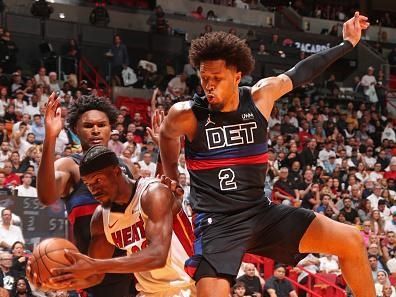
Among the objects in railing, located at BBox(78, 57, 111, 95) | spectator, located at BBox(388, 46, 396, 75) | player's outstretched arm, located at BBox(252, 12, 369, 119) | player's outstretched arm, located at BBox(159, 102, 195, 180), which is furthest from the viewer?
spectator, located at BBox(388, 46, 396, 75)

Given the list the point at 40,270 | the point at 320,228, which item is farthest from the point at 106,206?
the point at 320,228

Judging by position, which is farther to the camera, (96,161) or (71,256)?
(96,161)

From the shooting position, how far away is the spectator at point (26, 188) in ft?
43.4

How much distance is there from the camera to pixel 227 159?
19.6 ft

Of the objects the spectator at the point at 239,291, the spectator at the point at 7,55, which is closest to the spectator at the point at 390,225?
the spectator at the point at 239,291

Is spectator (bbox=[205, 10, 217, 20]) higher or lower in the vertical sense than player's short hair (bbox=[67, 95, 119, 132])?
higher

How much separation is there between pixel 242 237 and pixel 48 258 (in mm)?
1531

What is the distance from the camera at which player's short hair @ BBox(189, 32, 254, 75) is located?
6012 millimetres

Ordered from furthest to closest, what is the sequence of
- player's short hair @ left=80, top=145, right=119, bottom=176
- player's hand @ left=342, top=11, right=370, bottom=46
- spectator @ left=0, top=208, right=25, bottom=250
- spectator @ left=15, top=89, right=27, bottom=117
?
spectator @ left=15, top=89, right=27, bottom=117 → spectator @ left=0, top=208, right=25, bottom=250 → player's hand @ left=342, top=11, right=370, bottom=46 → player's short hair @ left=80, top=145, right=119, bottom=176

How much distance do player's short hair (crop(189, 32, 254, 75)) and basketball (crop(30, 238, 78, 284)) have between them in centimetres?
177

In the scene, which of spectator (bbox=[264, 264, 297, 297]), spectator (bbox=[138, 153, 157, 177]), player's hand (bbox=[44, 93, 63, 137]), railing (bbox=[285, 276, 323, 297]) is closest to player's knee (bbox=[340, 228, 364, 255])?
player's hand (bbox=[44, 93, 63, 137])

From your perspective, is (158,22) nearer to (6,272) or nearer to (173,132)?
(6,272)

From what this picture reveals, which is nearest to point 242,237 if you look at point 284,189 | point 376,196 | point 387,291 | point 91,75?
point 387,291

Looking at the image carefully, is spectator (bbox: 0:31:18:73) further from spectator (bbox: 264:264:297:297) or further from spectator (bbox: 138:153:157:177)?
spectator (bbox: 264:264:297:297)
